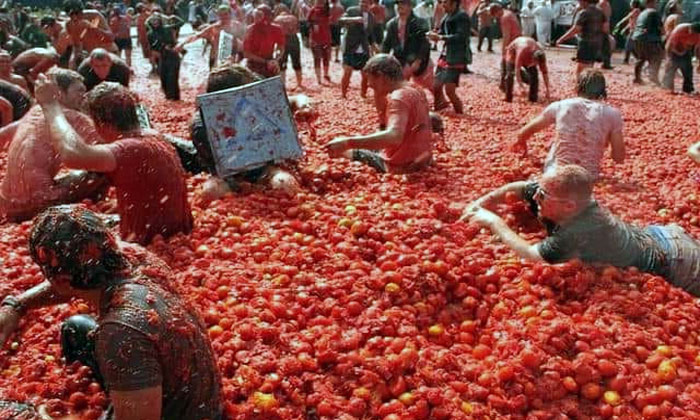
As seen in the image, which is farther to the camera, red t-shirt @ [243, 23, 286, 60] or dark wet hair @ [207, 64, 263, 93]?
red t-shirt @ [243, 23, 286, 60]

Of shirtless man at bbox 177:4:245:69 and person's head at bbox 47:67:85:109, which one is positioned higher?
person's head at bbox 47:67:85:109

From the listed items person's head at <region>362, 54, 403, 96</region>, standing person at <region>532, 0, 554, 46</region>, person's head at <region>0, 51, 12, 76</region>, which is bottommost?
standing person at <region>532, 0, 554, 46</region>

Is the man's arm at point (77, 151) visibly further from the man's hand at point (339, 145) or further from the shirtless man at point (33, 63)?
the shirtless man at point (33, 63)

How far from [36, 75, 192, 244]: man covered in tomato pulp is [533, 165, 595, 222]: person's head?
8.20ft

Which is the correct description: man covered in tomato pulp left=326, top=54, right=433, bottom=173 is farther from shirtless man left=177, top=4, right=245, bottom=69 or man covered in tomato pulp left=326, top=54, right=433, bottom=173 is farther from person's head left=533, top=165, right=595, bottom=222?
shirtless man left=177, top=4, right=245, bottom=69

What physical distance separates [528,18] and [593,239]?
20021mm

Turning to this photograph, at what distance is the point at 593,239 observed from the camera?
4434mm

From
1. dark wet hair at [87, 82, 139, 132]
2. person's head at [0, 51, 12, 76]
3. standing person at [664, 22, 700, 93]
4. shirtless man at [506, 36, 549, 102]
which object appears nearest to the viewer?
dark wet hair at [87, 82, 139, 132]

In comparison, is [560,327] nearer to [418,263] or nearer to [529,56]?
[418,263]

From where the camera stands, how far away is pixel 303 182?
6.54m

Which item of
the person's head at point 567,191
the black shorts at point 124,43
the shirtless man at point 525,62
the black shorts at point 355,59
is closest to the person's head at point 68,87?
the person's head at point 567,191

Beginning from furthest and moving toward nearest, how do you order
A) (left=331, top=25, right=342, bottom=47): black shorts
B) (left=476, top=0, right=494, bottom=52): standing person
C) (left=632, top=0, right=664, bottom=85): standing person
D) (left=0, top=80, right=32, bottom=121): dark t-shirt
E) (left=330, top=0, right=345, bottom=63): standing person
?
(left=476, top=0, right=494, bottom=52): standing person
(left=331, top=25, right=342, bottom=47): black shorts
(left=330, top=0, right=345, bottom=63): standing person
(left=632, top=0, right=664, bottom=85): standing person
(left=0, top=80, right=32, bottom=121): dark t-shirt

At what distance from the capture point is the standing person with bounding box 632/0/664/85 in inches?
598

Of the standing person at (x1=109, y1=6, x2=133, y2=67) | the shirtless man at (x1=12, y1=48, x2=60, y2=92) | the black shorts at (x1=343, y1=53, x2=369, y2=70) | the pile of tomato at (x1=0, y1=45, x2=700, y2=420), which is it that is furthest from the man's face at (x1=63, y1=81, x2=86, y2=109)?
the standing person at (x1=109, y1=6, x2=133, y2=67)
